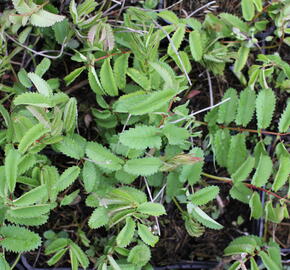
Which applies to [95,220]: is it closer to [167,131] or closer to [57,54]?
[167,131]

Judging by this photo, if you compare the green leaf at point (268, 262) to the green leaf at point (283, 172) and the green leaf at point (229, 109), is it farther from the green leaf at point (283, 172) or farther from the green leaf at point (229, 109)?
the green leaf at point (229, 109)

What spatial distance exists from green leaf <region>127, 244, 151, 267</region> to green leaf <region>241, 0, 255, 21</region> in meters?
0.86

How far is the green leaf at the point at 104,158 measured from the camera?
116 cm

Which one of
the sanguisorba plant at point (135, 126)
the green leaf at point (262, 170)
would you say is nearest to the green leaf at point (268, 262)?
the sanguisorba plant at point (135, 126)

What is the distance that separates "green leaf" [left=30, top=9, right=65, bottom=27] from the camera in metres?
1.14

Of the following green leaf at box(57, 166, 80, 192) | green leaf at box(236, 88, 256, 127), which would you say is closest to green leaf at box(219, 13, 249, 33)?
green leaf at box(236, 88, 256, 127)

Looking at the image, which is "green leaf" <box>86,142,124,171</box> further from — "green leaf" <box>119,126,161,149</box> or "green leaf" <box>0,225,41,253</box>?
"green leaf" <box>0,225,41,253</box>

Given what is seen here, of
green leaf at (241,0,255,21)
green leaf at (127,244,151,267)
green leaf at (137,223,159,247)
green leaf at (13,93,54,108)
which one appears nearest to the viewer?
green leaf at (13,93,54,108)

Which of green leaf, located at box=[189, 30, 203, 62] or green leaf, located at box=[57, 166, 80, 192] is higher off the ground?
green leaf, located at box=[189, 30, 203, 62]

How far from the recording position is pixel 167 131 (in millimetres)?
1154

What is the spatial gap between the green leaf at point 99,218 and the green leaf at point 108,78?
371 millimetres

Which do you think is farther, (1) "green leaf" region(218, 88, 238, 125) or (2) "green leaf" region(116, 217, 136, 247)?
(1) "green leaf" region(218, 88, 238, 125)

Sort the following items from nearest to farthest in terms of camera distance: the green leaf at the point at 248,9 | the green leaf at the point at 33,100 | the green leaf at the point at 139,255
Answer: the green leaf at the point at 33,100 < the green leaf at the point at 139,255 < the green leaf at the point at 248,9

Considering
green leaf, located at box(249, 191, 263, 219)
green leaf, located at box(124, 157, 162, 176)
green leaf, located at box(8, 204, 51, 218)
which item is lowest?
green leaf, located at box(249, 191, 263, 219)
